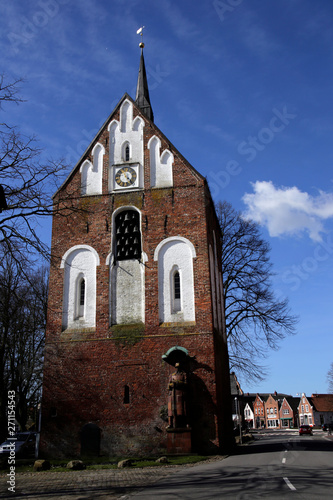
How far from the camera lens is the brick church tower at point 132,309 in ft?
58.7

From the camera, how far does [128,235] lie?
20953 mm

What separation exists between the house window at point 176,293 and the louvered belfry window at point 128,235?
179 centimetres

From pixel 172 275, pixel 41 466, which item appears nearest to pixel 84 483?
pixel 41 466

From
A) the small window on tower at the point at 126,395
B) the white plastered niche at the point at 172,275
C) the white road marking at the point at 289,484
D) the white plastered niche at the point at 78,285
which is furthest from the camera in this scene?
the white plastered niche at the point at 78,285

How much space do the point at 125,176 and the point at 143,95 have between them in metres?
7.50

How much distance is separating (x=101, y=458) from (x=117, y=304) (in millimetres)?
5861

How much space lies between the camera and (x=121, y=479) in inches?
472

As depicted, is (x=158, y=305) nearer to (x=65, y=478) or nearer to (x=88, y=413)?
(x=88, y=413)

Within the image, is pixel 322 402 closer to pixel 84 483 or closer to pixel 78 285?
pixel 78 285

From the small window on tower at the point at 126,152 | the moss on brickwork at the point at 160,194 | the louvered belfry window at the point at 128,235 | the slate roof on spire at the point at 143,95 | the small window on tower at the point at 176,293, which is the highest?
the slate roof on spire at the point at 143,95

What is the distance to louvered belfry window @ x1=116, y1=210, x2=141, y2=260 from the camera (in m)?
20.7

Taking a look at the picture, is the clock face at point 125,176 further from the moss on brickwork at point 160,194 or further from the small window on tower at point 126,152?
the moss on brickwork at point 160,194

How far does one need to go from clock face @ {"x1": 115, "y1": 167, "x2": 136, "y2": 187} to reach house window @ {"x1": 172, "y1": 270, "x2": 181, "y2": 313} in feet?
15.6

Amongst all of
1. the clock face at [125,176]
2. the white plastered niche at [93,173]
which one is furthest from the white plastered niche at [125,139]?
the white plastered niche at [93,173]
